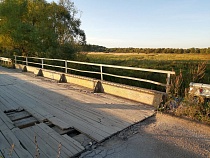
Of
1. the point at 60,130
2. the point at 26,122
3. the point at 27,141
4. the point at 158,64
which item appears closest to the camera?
the point at 27,141

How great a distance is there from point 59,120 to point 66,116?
10.3 inches

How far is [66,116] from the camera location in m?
3.73

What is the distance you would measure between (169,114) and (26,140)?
2.85 meters

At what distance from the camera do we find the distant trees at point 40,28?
1423 cm

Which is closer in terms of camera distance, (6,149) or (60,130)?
(6,149)

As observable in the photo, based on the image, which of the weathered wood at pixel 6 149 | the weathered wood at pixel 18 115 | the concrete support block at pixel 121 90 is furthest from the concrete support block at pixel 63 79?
the weathered wood at pixel 6 149

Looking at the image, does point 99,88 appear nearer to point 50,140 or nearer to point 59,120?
point 59,120

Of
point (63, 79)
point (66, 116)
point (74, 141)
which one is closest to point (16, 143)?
point (74, 141)

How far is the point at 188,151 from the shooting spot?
2.49m

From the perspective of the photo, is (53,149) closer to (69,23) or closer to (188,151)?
(188,151)

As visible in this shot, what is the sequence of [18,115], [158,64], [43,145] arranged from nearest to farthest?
[43,145] < [18,115] < [158,64]

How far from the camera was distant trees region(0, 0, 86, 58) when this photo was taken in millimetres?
14227

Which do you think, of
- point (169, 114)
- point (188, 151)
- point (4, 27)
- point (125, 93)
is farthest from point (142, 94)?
point (4, 27)

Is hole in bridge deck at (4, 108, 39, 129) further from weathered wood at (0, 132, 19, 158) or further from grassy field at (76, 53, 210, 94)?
grassy field at (76, 53, 210, 94)
